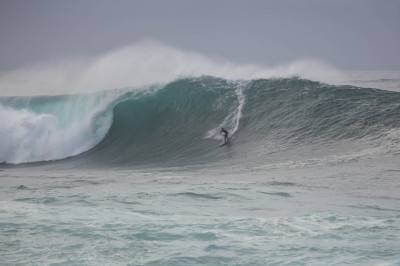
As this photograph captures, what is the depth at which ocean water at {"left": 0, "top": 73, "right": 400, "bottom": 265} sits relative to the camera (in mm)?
6301

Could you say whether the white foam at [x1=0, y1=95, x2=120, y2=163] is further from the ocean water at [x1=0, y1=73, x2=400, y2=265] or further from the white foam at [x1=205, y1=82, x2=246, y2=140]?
the white foam at [x1=205, y1=82, x2=246, y2=140]

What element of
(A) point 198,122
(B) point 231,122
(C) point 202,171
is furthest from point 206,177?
(A) point 198,122

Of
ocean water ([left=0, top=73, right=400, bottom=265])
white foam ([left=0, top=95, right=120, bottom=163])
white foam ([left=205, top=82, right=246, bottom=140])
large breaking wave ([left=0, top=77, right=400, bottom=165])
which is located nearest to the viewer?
ocean water ([left=0, top=73, right=400, bottom=265])

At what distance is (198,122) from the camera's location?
20109mm

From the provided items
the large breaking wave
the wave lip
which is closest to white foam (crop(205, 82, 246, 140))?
the large breaking wave

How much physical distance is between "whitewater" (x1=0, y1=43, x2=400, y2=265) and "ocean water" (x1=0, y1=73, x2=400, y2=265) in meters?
0.04

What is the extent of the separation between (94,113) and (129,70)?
4.79 m

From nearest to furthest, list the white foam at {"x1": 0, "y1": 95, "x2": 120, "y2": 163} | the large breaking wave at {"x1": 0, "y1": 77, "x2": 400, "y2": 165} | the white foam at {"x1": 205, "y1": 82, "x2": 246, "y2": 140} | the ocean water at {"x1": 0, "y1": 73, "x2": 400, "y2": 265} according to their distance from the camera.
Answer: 1. the ocean water at {"x1": 0, "y1": 73, "x2": 400, "y2": 265}
2. the large breaking wave at {"x1": 0, "y1": 77, "x2": 400, "y2": 165}
3. the white foam at {"x1": 205, "y1": 82, "x2": 246, "y2": 140}
4. the white foam at {"x1": 0, "y1": 95, "x2": 120, "y2": 163}

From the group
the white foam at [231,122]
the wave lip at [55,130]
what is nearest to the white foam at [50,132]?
the wave lip at [55,130]

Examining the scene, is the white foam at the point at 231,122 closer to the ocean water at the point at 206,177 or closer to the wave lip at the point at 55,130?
the ocean water at the point at 206,177

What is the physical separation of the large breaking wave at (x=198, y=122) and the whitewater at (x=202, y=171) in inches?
→ 2.7

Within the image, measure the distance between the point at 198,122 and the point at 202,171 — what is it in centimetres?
635

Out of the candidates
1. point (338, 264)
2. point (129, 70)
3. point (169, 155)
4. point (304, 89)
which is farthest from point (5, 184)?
point (129, 70)

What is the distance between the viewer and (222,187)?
10.5 m
